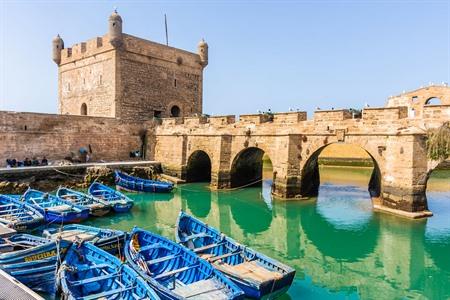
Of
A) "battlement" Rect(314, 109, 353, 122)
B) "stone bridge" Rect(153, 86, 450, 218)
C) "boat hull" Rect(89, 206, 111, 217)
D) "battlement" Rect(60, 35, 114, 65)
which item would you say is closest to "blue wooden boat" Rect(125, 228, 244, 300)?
"boat hull" Rect(89, 206, 111, 217)

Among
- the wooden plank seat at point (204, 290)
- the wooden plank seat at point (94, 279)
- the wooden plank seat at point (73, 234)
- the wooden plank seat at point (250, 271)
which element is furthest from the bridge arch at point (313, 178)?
the wooden plank seat at point (94, 279)

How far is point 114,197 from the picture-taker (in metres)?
→ 15.4

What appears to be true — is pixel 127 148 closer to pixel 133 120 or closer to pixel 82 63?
pixel 133 120

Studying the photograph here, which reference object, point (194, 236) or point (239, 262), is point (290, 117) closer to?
point (194, 236)

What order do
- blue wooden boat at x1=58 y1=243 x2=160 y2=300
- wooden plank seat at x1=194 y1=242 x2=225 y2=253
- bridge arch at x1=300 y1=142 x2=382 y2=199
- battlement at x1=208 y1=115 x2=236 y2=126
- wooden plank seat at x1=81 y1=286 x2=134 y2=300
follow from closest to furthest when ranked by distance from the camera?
wooden plank seat at x1=81 y1=286 x2=134 y2=300 < blue wooden boat at x1=58 y1=243 x2=160 y2=300 < wooden plank seat at x1=194 y1=242 x2=225 y2=253 < bridge arch at x1=300 y1=142 x2=382 y2=199 < battlement at x1=208 y1=115 x2=236 y2=126

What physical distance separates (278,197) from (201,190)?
15.9ft

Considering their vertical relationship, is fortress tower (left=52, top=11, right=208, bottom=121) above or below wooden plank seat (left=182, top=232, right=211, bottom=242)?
above

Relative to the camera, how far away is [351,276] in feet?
29.2

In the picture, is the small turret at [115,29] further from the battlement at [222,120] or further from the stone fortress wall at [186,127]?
the battlement at [222,120]

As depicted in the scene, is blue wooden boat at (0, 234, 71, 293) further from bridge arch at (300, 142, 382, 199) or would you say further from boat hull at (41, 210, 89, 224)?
bridge arch at (300, 142, 382, 199)

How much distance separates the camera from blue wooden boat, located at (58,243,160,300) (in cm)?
616

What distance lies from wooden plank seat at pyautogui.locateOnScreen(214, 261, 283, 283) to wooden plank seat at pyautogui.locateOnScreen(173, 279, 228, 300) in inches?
22.6

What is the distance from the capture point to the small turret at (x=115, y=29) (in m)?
23.3

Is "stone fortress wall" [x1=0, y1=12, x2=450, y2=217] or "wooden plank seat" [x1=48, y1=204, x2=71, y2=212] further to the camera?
"stone fortress wall" [x1=0, y1=12, x2=450, y2=217]
